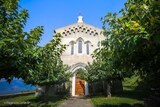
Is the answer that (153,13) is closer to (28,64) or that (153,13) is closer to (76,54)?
(28,64)

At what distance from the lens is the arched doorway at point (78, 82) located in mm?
35562

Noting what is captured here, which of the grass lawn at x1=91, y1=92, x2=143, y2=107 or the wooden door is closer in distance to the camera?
the grass lawn at x1=91, y1=92, x2=143, y2=107

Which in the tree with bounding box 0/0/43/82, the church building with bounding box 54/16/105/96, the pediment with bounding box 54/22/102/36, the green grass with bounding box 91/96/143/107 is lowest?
the green grass with bounding box 91/96/143/107

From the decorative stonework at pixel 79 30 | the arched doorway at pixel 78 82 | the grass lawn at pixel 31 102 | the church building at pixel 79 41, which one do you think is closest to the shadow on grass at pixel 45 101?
the grass lawn at pixel 31 102

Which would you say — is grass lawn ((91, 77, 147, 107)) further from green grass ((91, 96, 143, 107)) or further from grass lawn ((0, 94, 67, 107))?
grass lawn ((0, 94, 67, 107))

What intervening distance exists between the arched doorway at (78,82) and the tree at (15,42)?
2166 cm

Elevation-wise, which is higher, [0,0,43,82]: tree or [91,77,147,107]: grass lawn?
[0,0,43,82]: tree

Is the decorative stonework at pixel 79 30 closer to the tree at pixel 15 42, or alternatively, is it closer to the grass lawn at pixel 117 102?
the grass lawn at pixel 117 102

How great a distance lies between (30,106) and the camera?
72.7ft

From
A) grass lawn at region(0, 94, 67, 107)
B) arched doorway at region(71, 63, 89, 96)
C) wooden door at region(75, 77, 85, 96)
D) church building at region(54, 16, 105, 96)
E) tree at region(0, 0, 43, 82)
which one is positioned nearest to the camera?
tree at region(0, 0, 43, 82)

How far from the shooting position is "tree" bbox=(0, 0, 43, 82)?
11547mm

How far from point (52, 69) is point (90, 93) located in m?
9.10

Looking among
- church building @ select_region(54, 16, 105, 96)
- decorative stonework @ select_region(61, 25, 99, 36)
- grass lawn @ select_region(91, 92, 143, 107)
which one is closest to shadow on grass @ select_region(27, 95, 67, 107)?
grass lawn @ select_region(91, 92, 143, 107)

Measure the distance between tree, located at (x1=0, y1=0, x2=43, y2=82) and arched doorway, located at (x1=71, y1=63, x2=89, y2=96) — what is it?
21660 millimetres
